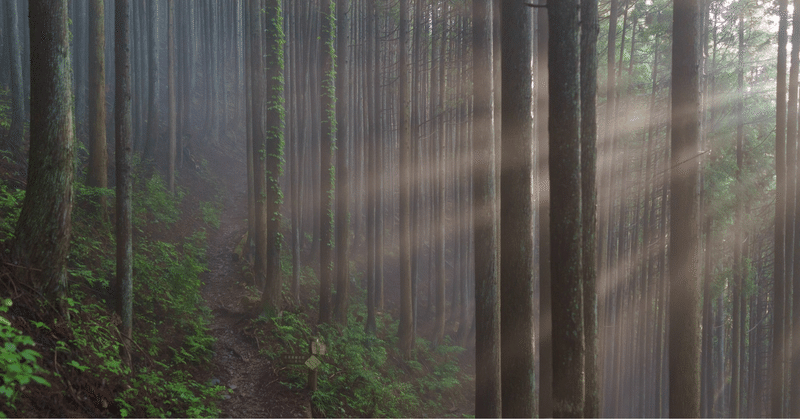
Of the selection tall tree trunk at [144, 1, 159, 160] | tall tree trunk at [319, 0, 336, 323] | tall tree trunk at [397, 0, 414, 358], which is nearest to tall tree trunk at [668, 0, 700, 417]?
tall tree trunk at [397, 0, 414, 358]

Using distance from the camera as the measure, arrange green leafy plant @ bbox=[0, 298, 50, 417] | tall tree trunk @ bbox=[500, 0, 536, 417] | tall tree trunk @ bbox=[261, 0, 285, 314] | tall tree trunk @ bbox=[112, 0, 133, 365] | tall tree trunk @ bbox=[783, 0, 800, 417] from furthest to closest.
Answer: tall tree trunk @ bbox=[783, 0, 800, 417]
tall tree trunk @ bbox=[261, 0, 285, 314]
tall tree trunk @ bbox=[112, 0, 133, 365]
tall tree trunk @ bbox=[500, 0, 536, 417]
green leafy plant @ bbox=[0, 298, 50, 417]

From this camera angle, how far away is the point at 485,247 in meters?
7.64

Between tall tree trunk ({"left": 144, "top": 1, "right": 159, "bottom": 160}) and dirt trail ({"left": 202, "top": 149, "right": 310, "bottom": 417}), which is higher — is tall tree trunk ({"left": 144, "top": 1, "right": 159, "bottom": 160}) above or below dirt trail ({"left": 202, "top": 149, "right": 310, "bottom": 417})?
above

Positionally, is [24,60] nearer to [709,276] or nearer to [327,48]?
[327,48]

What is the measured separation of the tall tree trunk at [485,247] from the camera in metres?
7.52

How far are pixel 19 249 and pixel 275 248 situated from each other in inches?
232

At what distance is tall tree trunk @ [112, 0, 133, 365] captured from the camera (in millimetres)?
7500

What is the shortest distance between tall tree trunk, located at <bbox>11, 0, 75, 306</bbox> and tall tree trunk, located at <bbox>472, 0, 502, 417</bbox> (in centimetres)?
588

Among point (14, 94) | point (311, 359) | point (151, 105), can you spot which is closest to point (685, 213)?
point (311, 359)

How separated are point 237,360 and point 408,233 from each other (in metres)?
6.58

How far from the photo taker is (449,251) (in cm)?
2878

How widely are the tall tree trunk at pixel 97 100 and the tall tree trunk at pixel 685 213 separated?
459 inches

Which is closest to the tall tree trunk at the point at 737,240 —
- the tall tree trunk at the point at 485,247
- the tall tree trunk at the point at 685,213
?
the tall tree trunk at the point at 685,213

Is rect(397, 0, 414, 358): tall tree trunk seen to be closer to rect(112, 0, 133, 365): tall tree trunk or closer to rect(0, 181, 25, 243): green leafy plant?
rect(112, 0, 133, 365): tall tree trunk
